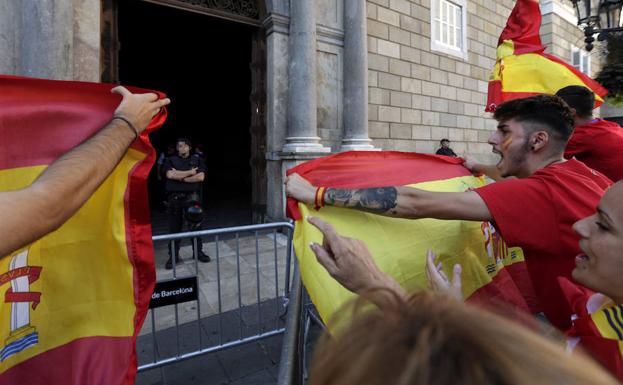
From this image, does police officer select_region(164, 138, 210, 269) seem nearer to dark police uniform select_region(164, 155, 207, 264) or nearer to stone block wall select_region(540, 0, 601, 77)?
dark police uniform select_region(164, 155, 207, 264)

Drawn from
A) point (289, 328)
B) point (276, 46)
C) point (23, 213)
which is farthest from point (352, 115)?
point (23, 213)

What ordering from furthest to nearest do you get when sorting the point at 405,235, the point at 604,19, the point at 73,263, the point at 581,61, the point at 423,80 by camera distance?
the point at 581,61, the point at 423,80, the point at 604,19, the point at 405,235, the point at 73,263

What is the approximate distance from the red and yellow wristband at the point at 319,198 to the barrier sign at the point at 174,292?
1275 millimetres

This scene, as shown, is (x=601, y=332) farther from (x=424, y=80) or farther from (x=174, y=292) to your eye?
(x=424, y=80)

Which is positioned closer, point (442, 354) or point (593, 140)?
point (442, 354)

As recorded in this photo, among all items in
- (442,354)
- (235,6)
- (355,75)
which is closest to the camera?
(442,354)

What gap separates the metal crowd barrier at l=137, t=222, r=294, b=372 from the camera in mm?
2605

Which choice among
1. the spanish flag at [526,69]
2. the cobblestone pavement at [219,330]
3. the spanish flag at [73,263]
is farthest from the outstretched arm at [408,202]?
the spanish flag at [526,69]

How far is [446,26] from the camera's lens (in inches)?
387

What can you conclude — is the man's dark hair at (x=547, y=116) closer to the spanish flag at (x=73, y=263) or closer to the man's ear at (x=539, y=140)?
the man's ear at (x=539, y=140)

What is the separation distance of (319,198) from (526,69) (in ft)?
9.93

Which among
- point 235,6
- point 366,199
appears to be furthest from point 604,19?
point 235,6

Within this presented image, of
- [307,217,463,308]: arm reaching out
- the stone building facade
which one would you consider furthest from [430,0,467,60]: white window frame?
[307,217,463,308]: arm reaching out

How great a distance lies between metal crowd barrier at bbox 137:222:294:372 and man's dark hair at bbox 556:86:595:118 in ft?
8.39
